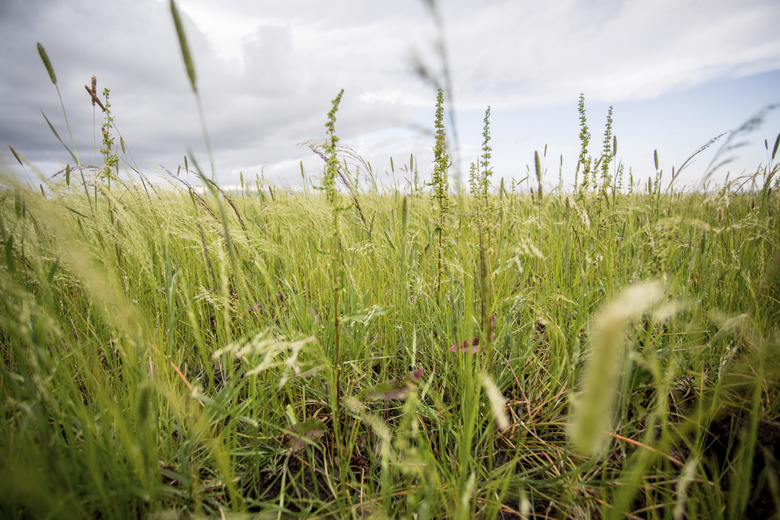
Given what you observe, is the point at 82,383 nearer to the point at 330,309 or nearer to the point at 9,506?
the point at 9,506

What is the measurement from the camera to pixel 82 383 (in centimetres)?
139

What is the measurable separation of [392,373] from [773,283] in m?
2.12

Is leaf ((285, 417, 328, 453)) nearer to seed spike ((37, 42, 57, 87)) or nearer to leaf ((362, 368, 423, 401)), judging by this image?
leaf ((362, 368, 423, 401))

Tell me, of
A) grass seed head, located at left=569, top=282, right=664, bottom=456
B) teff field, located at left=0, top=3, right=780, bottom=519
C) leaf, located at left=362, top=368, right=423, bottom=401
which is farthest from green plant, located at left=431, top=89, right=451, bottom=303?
grass seed head, located at left=569, top=282, right=664, bottom=456

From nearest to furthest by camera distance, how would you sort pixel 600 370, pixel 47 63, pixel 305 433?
pixel 600 370 < pixel 305 433 < pixel 47 63

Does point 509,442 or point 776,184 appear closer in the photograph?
point 509,442

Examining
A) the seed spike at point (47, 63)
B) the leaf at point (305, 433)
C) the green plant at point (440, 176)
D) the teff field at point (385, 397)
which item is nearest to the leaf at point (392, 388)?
the teff field at point (385, 397)

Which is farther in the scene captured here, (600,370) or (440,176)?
(440,176)

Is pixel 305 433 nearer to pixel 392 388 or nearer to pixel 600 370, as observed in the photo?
pixel 392 388

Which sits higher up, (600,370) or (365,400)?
(600,370)

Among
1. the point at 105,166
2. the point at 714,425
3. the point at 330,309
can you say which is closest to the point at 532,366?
the point at 714,425

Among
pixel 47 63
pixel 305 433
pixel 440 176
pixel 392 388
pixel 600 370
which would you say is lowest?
pixel 305 433

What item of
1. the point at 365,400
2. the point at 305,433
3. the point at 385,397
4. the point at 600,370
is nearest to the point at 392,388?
the point at 385,397

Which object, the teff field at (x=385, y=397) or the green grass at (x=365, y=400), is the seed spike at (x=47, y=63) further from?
the green grass at (x=365, y=400)
